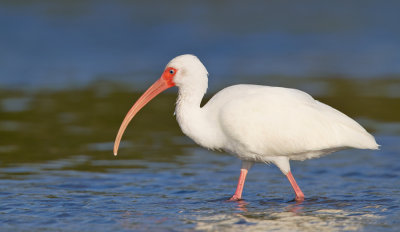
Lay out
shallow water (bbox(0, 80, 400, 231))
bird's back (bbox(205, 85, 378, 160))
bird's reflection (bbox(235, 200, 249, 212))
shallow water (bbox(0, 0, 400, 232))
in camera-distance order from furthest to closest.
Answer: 1. bird's back (bbox(205, 85, 378, 160))
2. bird's reflection (bbox(235, 200, 249, 212))
3. shallow water (bbox(0, 0, 400, 232))
4. shallow water (bbox(0, 80, 400, 231))

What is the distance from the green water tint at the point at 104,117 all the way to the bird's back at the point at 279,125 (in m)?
3.13

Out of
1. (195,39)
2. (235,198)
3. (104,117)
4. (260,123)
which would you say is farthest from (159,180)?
(195,39)

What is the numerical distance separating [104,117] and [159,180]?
513 cm

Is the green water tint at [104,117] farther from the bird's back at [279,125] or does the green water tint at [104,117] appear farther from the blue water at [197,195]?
the bird's back at [279,125]

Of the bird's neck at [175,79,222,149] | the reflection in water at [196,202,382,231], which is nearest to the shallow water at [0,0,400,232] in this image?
the reflection in water at [196,202,382,231]

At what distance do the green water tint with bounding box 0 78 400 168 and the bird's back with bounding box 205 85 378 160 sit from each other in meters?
3.13

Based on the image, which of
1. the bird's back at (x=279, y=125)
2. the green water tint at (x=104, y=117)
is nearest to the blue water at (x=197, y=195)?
the green water tint at (x=104, y=117)

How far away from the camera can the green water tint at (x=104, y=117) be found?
14.0m

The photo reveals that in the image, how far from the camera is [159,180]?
465 inches

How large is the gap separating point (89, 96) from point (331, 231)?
1080 centimetres

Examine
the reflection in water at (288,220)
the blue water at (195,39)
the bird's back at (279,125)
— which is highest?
the blue water at (195,39)

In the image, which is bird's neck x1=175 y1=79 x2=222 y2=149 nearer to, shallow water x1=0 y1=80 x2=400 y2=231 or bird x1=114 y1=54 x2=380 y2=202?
bird x1=114 y1=54 x2=380 y2=202

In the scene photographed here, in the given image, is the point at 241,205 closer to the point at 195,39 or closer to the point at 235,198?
the point at 235,198

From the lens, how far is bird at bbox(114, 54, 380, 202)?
33.4ft
